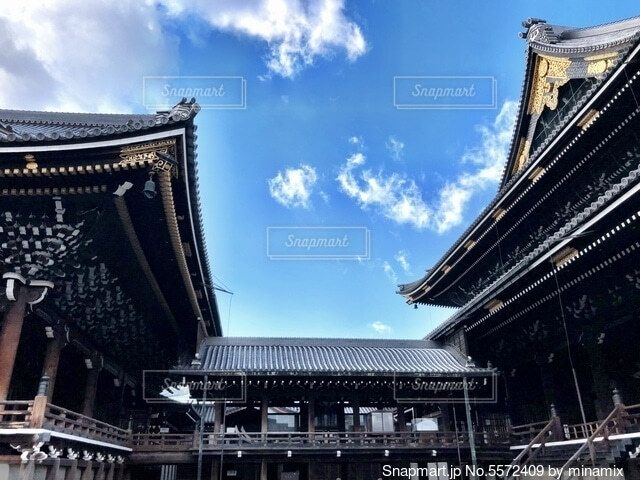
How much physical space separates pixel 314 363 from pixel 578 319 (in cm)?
1010

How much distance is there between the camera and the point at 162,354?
63.9 feet

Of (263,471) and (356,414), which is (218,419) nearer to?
(263,471)

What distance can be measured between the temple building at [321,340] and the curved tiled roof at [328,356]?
141mm

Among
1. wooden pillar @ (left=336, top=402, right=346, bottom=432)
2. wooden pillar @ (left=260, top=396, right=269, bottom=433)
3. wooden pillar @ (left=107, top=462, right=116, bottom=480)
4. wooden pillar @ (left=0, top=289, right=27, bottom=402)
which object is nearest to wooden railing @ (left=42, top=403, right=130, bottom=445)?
wooden pillar @ (left=107, top=462, right=116, bottom=480)

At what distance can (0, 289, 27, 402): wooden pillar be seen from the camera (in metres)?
8.72

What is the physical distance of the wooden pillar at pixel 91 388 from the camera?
13.3 metres

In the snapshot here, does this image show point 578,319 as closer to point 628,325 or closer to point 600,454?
point 628,325

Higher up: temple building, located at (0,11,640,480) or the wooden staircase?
temple building, located at (0,11,640,480)

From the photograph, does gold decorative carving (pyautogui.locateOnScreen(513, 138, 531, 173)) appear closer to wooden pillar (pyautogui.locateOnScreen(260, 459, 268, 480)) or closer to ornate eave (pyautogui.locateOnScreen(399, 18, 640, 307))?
ornate eave (pyautogui.locateOnScreen(399, 18, 640, 307))

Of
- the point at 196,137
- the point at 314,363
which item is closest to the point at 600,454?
the point at 314,363

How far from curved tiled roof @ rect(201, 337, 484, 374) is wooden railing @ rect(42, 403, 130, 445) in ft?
12.5

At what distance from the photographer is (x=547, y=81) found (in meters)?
17.2

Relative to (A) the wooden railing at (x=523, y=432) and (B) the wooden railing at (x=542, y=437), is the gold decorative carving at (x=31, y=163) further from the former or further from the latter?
(A) the wooden railing at (x=523, y=432)

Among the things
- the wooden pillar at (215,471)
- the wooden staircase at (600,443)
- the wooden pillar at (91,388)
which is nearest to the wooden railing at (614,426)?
the wooden staircase at (600,443)
